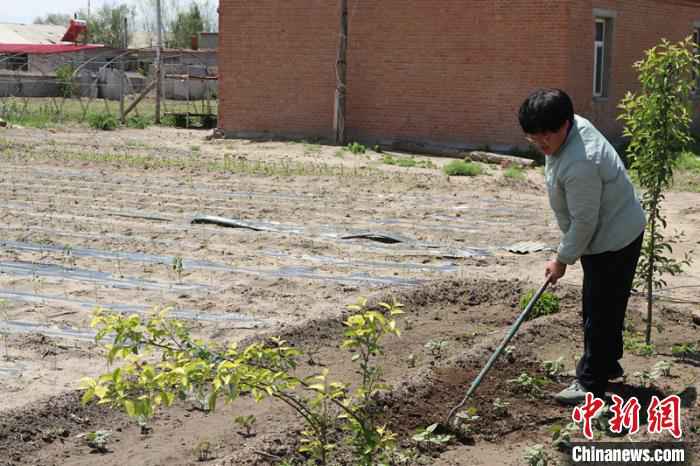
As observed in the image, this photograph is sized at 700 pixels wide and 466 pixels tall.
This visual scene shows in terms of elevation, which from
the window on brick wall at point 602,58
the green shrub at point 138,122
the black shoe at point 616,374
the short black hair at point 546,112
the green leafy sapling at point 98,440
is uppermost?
the window on brick wall at point 602,58

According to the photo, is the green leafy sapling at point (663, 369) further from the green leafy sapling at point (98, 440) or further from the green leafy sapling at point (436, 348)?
the green leafy sapling at point (98, 440)

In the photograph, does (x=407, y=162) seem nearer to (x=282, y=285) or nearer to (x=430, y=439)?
(x=282, y=285)

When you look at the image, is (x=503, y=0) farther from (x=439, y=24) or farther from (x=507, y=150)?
(x=507, y=150)

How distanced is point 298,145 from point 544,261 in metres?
13.3

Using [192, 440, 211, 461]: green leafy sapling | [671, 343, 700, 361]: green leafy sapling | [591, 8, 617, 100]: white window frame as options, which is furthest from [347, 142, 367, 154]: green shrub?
[192, 440, 211, 461]: green leafy sapling

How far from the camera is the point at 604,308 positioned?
5.74 meters

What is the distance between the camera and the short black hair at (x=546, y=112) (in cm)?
533

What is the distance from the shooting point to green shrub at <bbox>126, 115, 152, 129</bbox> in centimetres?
2856

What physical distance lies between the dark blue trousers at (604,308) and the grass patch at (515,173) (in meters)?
10.9

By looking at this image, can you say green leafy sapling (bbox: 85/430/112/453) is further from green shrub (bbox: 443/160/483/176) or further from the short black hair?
green shrub (bbox: 443/160/483/176)

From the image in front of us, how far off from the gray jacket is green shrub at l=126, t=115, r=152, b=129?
946 inches

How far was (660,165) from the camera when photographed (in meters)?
6.82

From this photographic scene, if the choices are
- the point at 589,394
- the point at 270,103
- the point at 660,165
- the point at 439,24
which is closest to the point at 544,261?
the point at 660,165

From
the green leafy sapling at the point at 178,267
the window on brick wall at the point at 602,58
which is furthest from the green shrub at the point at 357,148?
the green leafy sapling at the point at 178,267
